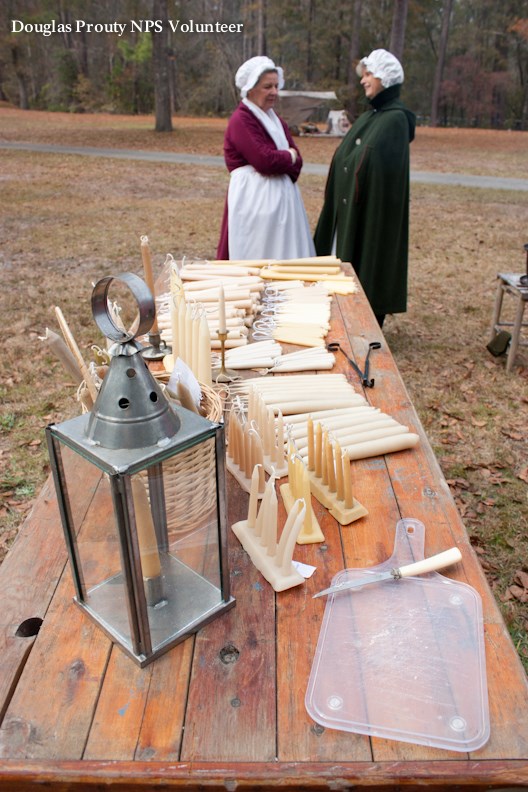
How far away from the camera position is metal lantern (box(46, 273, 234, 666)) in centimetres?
100

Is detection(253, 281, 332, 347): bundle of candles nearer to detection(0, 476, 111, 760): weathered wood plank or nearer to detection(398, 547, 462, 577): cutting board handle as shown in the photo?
detection(398, 547, 462, 577): cutting board handle

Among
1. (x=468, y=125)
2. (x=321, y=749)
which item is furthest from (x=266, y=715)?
(x=468, y=125)

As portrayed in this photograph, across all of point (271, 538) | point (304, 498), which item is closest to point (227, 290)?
point (304, 498)

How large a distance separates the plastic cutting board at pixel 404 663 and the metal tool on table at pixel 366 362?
0.99 m

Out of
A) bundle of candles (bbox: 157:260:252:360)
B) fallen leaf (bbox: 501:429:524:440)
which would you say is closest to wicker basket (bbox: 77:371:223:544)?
bundle of candles (bbox: 157:260:252:360)

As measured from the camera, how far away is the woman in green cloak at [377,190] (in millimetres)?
4039

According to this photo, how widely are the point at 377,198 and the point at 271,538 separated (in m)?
3.32

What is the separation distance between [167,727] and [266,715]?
169 mm

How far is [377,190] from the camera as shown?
417 centimetres

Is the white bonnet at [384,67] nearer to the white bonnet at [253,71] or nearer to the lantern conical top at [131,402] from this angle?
the white bonnet at [253,71]

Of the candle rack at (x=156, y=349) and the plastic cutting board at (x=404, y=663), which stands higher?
the candle rack at (x=156, y=349)

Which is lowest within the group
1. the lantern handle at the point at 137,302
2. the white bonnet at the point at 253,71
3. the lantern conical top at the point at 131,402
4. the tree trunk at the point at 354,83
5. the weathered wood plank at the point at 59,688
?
the weathered wood plank at the point at 59,688

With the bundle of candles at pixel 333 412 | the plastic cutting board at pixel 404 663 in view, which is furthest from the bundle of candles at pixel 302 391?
the plastic cutting board at pixel 404 663

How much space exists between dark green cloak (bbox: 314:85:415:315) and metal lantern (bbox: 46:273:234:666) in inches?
135
